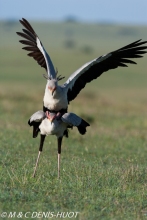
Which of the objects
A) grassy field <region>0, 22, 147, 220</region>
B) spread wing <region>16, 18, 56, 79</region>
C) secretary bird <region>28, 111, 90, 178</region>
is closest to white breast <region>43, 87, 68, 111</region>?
secretary bird <region>28, 111, 90, 178</region>

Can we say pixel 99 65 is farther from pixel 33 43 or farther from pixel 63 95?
pixel 33 43

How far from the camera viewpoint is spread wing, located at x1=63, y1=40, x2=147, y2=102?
8852mm

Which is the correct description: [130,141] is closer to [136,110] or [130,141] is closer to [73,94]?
[73,94]

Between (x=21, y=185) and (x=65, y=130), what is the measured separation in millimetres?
1711

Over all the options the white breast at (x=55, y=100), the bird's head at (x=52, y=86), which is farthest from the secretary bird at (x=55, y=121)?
the bird's head at (x=52, y=86)

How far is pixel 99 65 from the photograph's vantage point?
9.18 meters

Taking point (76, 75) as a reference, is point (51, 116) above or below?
below

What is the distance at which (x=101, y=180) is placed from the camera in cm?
779

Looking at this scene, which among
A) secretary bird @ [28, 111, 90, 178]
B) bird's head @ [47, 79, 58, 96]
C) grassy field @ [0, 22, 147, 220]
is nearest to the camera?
grassy field @ [0, 22, 147, 220]

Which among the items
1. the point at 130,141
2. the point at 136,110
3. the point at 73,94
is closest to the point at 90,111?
the point at 136,110

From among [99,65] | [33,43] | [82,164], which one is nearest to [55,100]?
[99,65]

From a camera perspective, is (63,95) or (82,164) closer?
(63,95)

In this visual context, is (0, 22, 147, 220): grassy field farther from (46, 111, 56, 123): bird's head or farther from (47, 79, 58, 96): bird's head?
(47, 79, 58, 96): bird's head

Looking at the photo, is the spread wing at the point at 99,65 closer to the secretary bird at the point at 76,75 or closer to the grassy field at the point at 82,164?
the secretary bird at the point at 76,75
